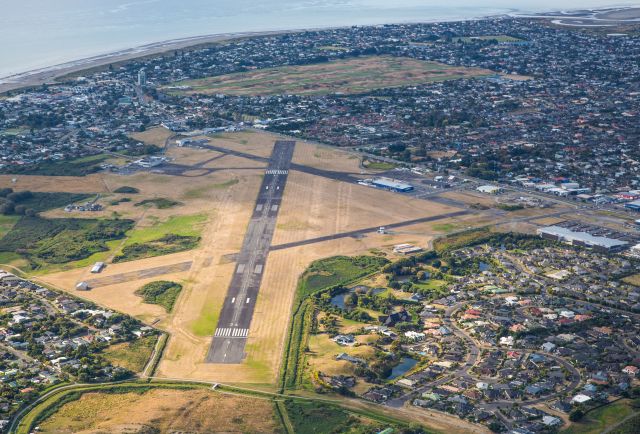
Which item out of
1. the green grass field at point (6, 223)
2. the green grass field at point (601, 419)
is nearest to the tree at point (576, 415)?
the green grass field at point (601, 419)

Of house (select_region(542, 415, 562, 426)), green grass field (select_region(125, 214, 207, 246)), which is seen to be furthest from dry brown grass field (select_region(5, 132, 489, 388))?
house (select_region(542, 415, 562, 426))

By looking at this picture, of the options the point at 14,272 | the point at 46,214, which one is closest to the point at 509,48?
the point at 46,214

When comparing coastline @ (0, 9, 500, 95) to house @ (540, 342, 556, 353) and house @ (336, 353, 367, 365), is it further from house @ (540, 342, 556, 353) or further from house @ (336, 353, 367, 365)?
house @ (540, 342, 556, 353)

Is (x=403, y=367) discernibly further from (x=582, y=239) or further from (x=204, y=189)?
(x=204, y=189)

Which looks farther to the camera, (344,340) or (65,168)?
(65,168)

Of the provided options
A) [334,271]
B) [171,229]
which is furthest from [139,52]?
[334,271]

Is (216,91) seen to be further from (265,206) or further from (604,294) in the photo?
(604,294)

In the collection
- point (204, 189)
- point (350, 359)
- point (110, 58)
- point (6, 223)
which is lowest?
point (350, 359)
